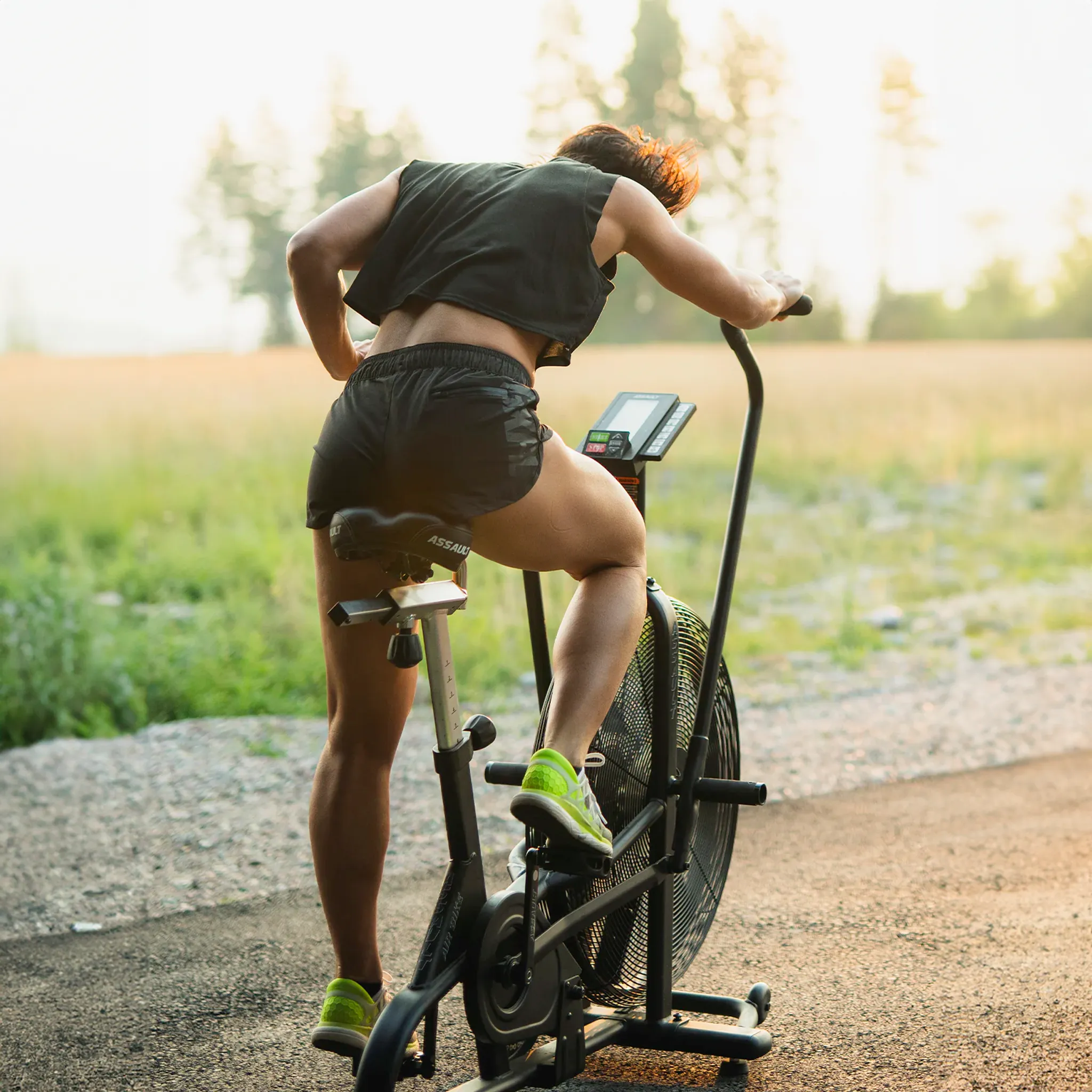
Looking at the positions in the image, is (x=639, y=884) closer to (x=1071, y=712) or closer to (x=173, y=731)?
(x=173, y=731)

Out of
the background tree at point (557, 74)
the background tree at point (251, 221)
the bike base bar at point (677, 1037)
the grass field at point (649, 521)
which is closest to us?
→ the bike base bar at point (677, 1037)

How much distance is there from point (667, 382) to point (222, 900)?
7574 mm

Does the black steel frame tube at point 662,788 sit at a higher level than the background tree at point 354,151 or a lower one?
lower

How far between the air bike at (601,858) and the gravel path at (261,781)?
137cm

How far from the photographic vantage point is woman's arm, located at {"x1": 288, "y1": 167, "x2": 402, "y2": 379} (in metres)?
2.06

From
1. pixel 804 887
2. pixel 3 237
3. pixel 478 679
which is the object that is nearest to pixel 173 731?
pixel 478 679

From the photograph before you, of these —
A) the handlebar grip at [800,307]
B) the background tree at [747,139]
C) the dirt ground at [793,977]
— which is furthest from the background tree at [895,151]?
the handlebar grip at [800,307]

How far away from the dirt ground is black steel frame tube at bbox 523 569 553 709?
0.75m

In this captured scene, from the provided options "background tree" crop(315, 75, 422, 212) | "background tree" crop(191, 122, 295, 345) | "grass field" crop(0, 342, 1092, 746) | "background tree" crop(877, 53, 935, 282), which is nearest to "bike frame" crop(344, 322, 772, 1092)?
"grass field" crop(0, 342, 1092, 746)

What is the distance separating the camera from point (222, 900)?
3.51 meters

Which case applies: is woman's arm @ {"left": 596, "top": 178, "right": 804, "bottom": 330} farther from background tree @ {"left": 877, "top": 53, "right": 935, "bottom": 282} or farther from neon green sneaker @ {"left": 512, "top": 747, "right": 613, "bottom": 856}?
background tree @ {"left": 877, "top": 53, "right": 935, "bottom": 282}

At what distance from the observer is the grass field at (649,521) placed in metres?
5.72

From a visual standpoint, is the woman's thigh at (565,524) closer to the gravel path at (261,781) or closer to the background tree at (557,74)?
the gravel path at (261,781)

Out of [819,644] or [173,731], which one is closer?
[173,731]
